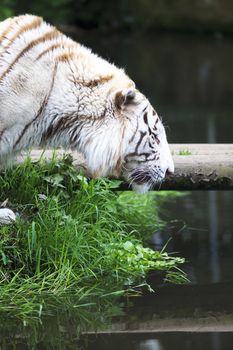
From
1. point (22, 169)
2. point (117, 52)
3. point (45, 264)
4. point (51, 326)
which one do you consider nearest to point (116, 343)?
point (51, 326)

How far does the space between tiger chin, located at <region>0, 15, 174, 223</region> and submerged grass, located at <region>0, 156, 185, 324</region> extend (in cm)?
48

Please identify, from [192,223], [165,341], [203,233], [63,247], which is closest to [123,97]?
[63,247]

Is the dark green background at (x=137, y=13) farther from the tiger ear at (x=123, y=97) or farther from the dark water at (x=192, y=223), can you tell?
the tiger ear at (x=123, y=97)

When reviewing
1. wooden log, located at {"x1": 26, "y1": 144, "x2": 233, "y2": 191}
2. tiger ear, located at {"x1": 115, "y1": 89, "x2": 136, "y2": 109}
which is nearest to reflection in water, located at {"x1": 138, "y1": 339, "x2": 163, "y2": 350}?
tiger ear, located at {"x1": 115, "y1": 89, "x2": 136, "y2": 109}

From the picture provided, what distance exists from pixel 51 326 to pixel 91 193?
1.26 meters

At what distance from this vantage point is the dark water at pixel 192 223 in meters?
4.56

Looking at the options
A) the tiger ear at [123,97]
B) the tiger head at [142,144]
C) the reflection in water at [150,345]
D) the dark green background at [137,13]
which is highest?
the dark green background at [137,13]

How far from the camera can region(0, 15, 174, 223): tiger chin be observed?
4992mm

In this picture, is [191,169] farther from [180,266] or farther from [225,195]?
[225,195]

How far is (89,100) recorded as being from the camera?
5.09 meters

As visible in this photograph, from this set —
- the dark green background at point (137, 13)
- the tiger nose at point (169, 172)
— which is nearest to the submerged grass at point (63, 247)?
the tiger nose at point (169, 172)

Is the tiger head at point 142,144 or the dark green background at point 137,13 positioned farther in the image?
the dark green background at point 137,13

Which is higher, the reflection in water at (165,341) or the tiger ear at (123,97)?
the tiger ear at (123,97)

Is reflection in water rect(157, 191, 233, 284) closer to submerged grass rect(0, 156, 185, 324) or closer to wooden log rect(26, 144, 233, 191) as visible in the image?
submerged grass rect(0, 156, 185, 324)
